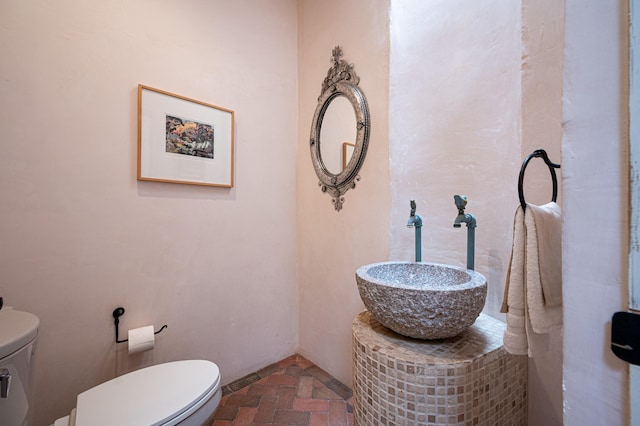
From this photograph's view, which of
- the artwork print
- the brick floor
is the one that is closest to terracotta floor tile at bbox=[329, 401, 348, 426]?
the brick floor

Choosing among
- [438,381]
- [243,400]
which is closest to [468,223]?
[438,381]

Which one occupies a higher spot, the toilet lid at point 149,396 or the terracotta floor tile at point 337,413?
the toilet lid at point 149,396

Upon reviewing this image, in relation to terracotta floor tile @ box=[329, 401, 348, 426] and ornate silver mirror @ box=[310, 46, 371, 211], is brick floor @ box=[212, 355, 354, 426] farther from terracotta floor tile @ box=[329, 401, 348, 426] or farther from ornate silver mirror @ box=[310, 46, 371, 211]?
ornate silver mirror @ box=[310, 46, 371, 211]

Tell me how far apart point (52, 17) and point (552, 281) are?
2.08 m

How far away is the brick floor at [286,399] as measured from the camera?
141 cm

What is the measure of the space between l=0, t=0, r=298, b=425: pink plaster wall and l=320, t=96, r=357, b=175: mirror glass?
36 cm

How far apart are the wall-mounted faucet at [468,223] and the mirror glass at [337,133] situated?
78cm

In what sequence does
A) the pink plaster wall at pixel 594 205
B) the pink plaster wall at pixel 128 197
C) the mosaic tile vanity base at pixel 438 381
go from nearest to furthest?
1. the pink plaster wall at pixel 594 205
2. the mosaic tile vanity base at pixel 438 381
3. the pink plaster wall at pixel 128 197

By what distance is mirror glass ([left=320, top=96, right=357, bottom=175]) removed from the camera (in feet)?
5.34

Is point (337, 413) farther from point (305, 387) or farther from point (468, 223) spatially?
point (468, 223)

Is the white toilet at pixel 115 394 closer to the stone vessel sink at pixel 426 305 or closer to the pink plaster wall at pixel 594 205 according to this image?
the stone vessel sink at pixel 426 305

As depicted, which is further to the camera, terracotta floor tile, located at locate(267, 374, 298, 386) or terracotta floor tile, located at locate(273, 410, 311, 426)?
terracotta floor tile, located at locate(267, 374, 298, 386)

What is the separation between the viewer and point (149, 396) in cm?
99

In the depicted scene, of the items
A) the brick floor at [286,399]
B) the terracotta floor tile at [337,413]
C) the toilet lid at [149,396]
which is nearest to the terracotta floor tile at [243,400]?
the brick floor at [286,399]
